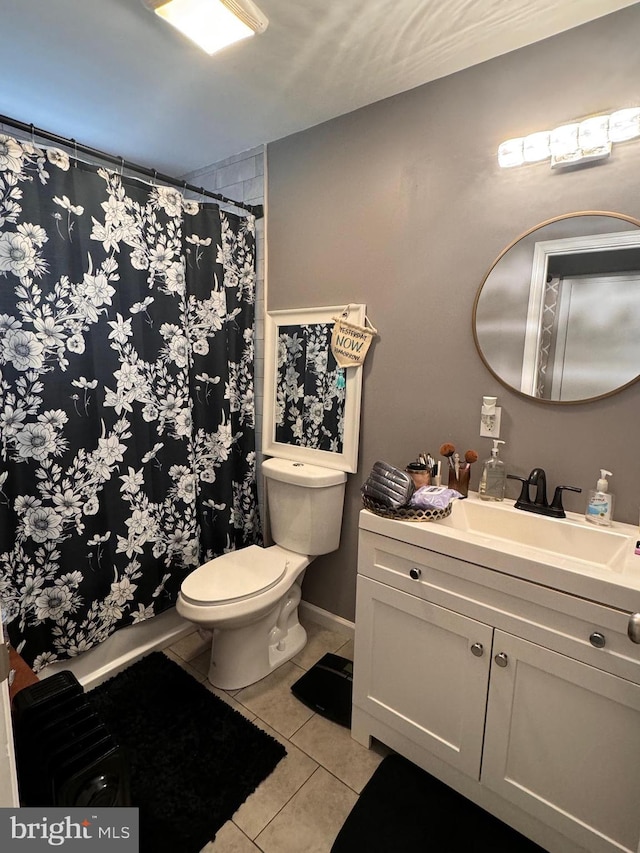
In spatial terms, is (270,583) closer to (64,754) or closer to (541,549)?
(64,754)

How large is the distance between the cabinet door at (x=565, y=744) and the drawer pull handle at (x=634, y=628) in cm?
15

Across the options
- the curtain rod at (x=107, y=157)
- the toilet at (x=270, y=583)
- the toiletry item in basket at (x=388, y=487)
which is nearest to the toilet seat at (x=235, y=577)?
the toilet at (x=270, y=583)

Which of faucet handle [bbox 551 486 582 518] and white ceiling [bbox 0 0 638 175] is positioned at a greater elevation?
white ceiling [bbox 0 0 638 175]

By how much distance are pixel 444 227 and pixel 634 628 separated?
1442 millimetres

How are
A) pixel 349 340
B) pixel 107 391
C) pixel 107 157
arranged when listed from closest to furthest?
pixel 107 157 < pixel 107 391 < pixel 349 340

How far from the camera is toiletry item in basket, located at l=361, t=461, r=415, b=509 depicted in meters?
1.39

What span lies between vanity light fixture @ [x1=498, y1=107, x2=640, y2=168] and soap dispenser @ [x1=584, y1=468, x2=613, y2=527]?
1.01m

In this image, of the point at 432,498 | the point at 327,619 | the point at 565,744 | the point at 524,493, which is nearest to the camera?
the point at 565,744

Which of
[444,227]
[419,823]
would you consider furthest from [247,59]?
[419,823]

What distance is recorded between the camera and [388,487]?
4.65ft

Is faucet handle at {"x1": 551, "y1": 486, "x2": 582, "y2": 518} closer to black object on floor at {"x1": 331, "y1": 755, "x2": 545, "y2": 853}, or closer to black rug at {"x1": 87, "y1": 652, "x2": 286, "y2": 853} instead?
black object on floor at {"x1": 331, "y1": 755, "x2": 545, "y2": 853}

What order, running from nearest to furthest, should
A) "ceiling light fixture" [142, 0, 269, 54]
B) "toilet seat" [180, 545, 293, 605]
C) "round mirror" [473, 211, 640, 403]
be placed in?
"ceiling light fixture" [142, 0, 269, 54], "round mirror" [473, 211, 640, 403], "toilet seat" [180, 545, 293, 605]

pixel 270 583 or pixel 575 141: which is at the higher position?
pixel 575 141

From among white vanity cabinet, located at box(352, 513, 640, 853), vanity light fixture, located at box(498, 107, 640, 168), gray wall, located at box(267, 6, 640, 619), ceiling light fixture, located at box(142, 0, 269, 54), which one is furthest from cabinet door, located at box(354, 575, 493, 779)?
ceiling light fixture, located at box(142, 0, 269, 54)
